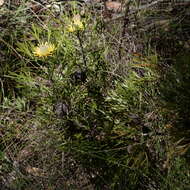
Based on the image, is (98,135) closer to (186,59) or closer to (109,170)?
(109,170)

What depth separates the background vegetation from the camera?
1772 mm

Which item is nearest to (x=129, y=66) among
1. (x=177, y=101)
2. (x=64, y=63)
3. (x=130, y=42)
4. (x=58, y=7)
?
(x=130, y=42)

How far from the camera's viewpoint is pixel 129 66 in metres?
2.07

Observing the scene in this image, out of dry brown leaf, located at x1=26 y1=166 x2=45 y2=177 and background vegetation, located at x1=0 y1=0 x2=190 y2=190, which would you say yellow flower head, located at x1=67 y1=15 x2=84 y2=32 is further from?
dry brown leaf, located at x1=26 y1=166 x2=45 y2=177

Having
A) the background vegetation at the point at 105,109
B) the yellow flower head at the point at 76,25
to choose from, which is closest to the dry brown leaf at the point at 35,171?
the background vegetation at the point at 105,109

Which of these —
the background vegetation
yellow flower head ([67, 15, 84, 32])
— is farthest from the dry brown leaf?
yellow flower head ([67, 15, 84, 32])

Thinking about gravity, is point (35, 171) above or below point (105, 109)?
below

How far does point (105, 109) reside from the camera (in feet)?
6.53

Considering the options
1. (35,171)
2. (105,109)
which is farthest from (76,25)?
(35,171)

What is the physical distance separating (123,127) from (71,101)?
0.29m

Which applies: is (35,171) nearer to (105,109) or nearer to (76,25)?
(105,109)

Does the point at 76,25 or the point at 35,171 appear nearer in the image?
the point at 76,25

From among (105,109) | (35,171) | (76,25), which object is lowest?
(35,171)

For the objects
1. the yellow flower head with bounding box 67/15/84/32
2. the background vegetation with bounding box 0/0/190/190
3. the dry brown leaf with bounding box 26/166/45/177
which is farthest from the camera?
the dry brown leaf with bounding box 26/166/45/177
